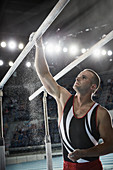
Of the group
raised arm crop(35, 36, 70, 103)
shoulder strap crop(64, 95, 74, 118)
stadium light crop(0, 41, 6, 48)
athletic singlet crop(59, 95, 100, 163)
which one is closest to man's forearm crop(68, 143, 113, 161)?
→ athletic singlet crop(59, 95, 100, 163)

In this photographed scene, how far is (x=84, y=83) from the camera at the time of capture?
1903 mm

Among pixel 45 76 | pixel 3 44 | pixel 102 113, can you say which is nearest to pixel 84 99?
pixel 102 113

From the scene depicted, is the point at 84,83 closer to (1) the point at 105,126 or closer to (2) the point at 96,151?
(1) the point at 105,126

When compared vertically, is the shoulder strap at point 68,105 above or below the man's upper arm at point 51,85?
below

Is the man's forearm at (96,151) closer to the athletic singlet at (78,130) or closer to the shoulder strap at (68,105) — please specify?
the athletic singlet at (78,130)

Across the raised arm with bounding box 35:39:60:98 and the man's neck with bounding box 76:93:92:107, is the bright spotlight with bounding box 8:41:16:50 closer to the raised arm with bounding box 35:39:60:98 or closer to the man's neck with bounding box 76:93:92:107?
the raised arm with bounding box 35:39:60:98

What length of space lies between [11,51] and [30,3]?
138 inches

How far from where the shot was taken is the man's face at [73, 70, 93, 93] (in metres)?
1.90

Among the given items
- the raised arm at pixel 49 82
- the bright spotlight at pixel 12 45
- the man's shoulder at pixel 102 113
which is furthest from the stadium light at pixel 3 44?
the man's shoulder at pixel 102 113

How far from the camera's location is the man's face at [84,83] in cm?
190

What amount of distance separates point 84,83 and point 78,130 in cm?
42

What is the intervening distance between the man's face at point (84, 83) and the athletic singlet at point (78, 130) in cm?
16

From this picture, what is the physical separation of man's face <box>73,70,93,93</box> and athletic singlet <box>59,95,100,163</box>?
6.3 inches

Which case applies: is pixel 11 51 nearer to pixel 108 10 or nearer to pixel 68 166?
pixel 108 10
